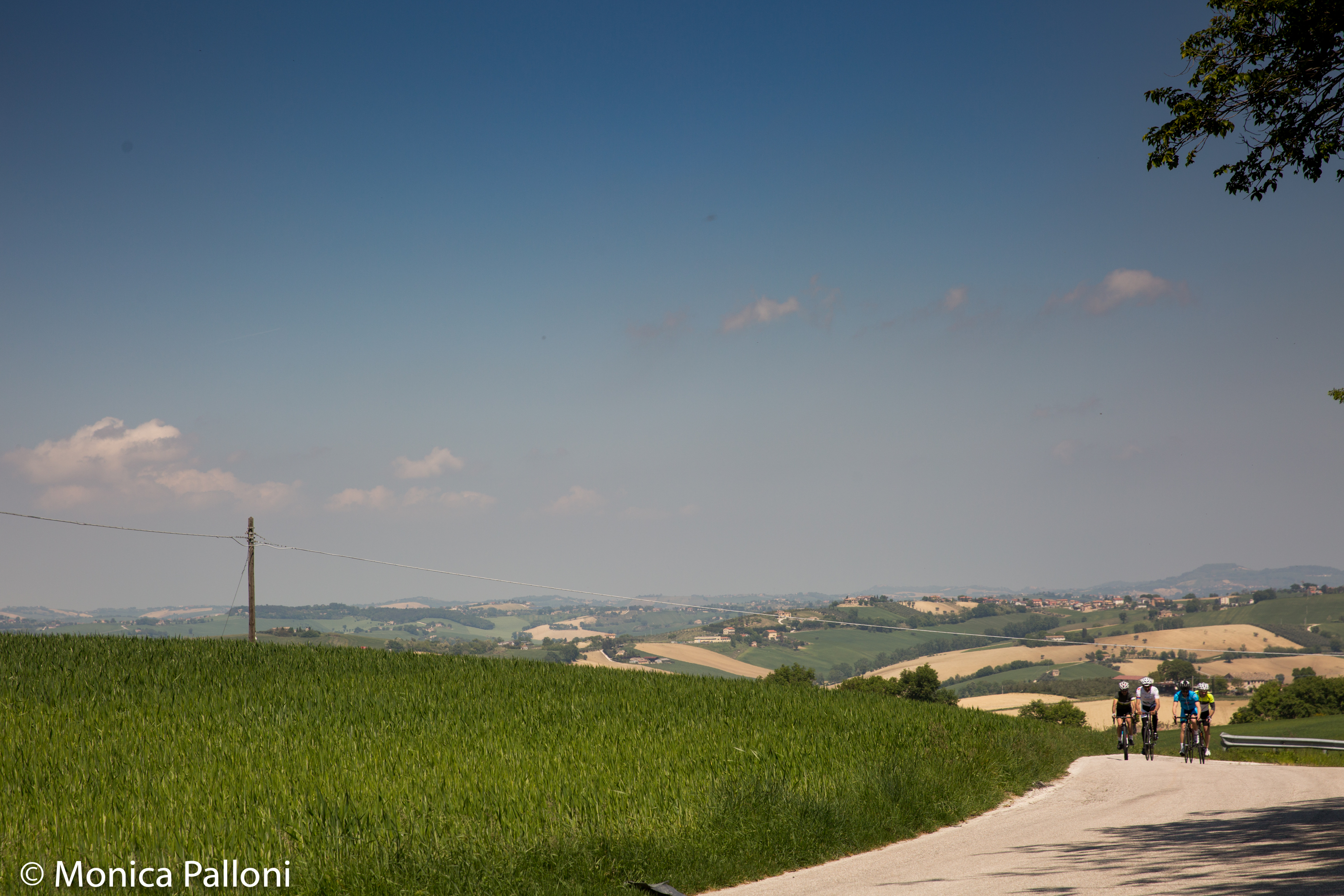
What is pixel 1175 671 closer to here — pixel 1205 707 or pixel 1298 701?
pixel 1298 701

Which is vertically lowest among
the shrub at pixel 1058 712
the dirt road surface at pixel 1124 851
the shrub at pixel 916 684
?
the shrub at pixel 1058 712

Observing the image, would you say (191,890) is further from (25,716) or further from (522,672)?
(522,672)

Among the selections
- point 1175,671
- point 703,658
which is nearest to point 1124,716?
point 1175,671

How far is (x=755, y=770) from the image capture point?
12.2 metres

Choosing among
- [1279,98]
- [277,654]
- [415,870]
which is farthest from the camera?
[277,654]

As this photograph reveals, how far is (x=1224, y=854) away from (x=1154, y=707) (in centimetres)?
1683

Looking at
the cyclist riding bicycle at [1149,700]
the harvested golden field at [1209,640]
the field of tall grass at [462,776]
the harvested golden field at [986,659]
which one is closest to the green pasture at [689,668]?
the harvested golden field at [986,659]

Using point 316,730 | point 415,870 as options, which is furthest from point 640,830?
point 316,730

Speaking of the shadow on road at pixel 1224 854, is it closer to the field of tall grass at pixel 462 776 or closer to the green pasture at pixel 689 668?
the field of tall grass at pixel 462 776

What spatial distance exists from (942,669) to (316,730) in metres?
170

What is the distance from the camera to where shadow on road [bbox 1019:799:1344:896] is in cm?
743

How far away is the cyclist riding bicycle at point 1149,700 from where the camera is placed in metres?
23.0

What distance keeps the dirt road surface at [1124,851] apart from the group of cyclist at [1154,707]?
22.1 ft

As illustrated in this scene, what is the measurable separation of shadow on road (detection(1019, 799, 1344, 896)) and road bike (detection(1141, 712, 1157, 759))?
11.5 metres
